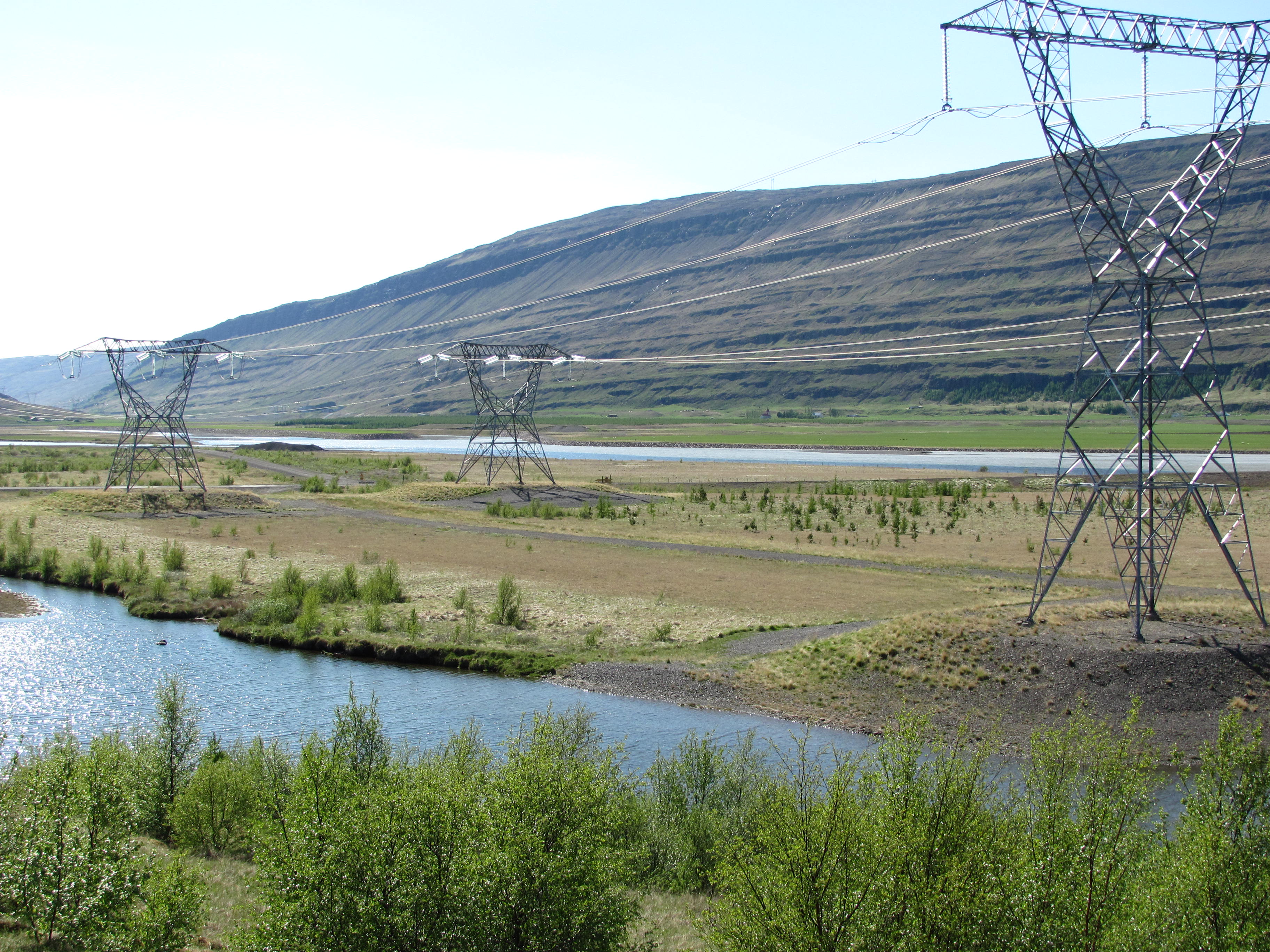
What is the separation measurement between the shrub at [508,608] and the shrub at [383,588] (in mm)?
4107

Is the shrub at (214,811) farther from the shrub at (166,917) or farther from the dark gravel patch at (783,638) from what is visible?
the dark gravel patch at (783,638)

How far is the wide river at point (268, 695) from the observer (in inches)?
906

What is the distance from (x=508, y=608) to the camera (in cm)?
3475

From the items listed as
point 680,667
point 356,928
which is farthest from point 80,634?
point 356,928

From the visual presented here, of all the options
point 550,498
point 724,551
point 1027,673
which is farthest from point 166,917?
point 550,498

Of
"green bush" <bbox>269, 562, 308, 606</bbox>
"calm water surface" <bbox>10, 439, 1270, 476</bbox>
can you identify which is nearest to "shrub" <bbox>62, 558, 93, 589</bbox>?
"green bush" <bbox>269, 562, 308, 606</bbox>

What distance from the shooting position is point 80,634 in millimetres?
32219

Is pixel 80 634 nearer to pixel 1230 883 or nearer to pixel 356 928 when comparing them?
pixel 356 928

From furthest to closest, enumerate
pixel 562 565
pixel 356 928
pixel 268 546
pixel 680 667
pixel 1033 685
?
pixel 268 546 → pixel 562 565 → pixel 680 667 → pixel 1033 685 → pixel 356 928

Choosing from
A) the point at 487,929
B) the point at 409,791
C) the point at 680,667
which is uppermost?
the point at 409,791

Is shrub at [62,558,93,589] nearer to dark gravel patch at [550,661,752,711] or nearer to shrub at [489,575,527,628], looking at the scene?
shrub at [489,575,527,628]

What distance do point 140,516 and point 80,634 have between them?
29.8m

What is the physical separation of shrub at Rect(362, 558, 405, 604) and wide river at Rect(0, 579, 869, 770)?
5.31 metres

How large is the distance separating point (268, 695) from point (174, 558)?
2028cm
